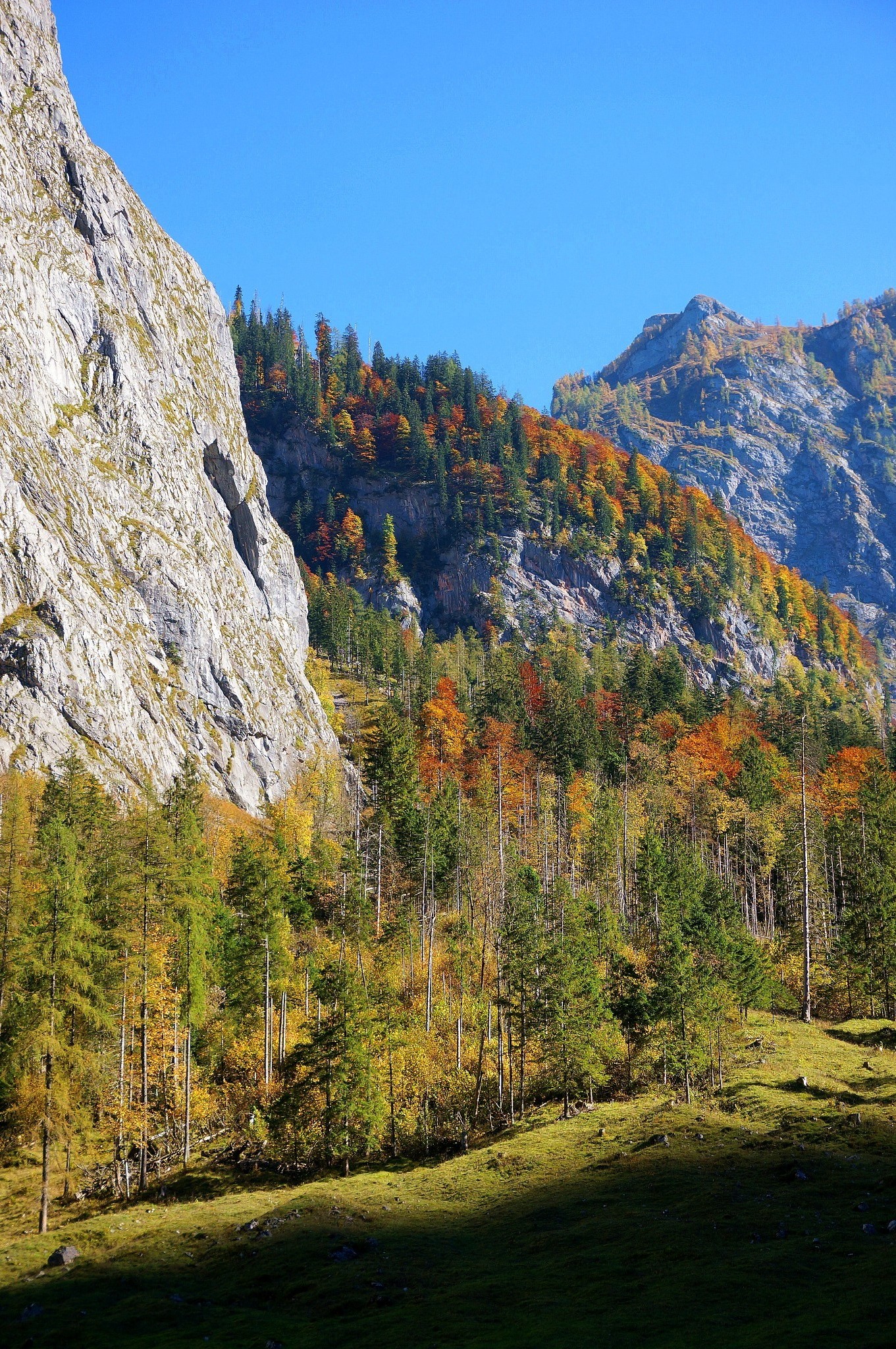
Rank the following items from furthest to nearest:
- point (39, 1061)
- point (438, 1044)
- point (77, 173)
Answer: point (77, 173), point (438, 1044), point (39, 1061)

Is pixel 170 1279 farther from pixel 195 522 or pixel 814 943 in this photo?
pixel 195 522

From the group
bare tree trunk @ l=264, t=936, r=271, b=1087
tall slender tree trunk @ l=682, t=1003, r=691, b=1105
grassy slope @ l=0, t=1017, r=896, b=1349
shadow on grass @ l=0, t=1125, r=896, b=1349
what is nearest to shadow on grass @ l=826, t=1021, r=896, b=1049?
grassy slope @ l=0, t=1017, r=896, b=1349

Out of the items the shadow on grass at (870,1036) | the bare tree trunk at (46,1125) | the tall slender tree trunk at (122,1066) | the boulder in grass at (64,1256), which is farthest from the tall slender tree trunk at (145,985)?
the shadow on grass at (870,1036)

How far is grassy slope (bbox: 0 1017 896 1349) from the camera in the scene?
23344 mm

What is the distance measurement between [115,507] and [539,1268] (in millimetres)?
102315

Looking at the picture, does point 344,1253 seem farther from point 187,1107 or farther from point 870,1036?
point 870,1036

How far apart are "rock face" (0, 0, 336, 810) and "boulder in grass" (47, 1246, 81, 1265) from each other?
184ft

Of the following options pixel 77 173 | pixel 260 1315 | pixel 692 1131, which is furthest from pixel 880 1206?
pixel 77 173

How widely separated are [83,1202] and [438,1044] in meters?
21.8

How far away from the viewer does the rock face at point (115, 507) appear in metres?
94.4

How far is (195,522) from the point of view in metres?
129

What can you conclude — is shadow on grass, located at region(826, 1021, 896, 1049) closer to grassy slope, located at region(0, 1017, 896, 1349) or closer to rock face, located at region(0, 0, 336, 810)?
grassy slope, located at region(0, 1017, 896, 1349)

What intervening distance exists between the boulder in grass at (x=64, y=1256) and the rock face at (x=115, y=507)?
56082mm

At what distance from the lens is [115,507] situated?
113 meters
